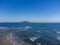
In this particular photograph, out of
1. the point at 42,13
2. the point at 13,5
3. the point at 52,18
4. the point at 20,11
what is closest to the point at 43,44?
the point at 52,18

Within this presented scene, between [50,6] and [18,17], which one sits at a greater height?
[50,6]

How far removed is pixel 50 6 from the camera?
509 centimetres

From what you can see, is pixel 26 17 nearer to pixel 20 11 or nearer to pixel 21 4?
pixel 20 11

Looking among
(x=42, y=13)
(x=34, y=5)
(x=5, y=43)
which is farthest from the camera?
(x=42, y=13)

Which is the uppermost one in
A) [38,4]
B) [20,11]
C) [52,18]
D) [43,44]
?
[38,4]

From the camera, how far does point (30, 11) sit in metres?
5.74

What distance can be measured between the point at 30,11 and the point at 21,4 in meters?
0.85

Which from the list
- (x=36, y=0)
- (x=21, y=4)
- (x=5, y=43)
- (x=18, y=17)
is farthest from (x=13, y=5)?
(x=5, y=43)

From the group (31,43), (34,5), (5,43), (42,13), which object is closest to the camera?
(5,43)

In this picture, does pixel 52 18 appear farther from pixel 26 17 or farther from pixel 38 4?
pixel 26 17

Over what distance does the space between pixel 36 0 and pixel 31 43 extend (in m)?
2.30

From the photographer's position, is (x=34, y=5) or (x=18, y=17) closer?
(x=34, y=5)

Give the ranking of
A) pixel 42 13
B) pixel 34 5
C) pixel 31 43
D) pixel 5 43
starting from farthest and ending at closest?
pixel 42 13 < pixel 34 5 < pixel 31 43 < pixel 5 43

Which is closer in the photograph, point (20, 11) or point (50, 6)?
point (50, 6)
